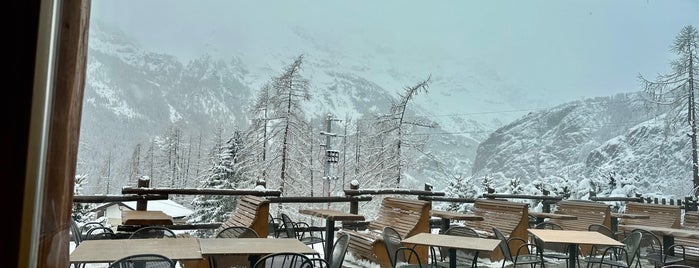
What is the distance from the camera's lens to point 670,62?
49.5 ft

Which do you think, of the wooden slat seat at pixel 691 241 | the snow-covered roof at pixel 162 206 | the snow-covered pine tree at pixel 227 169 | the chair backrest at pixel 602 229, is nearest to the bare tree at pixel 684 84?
the wooden slat seat at pixel 691 241

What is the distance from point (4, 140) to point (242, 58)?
29.7m

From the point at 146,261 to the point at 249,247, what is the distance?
0.85 m

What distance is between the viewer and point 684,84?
1388 centimetres

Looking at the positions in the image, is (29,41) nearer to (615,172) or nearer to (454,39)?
(615,172)

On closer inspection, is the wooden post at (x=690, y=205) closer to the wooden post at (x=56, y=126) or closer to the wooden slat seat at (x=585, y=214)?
the wooden slat seat at (x=585, y=214)

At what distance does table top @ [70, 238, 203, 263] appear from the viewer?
2545 millimetres

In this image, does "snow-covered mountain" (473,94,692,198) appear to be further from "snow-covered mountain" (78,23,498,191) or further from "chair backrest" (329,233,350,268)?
"chair backrest" (329,233,350,268)

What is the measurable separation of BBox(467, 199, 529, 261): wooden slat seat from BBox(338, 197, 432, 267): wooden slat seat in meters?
1.06

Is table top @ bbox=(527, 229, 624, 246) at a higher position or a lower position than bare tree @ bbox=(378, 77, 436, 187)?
lower

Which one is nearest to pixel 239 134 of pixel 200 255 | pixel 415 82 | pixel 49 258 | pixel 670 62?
pixel 415 82

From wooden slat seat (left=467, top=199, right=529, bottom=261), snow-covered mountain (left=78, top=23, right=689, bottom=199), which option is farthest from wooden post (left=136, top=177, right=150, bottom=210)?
wooden slat seat (left=467, top=199, right=529, bottom=261)

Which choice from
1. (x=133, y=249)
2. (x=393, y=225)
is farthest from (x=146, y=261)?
(x=393, y=225)

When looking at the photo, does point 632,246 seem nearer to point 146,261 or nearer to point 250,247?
point 250,247
